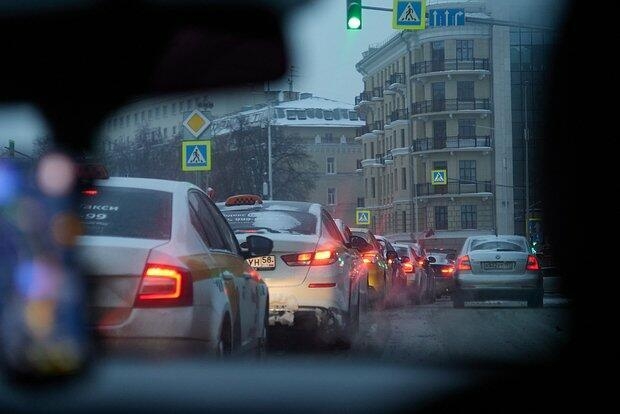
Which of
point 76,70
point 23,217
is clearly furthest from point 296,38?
point 23,217

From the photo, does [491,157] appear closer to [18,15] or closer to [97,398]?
[18,15]

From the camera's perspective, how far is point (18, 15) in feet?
72.7

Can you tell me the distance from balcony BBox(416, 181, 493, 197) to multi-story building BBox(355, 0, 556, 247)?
2.7 inches

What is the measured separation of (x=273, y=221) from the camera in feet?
39.8

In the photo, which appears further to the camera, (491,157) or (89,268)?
(491,157)

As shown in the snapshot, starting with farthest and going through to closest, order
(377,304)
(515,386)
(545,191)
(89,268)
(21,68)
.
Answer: (545,191), (21,68), (377,304), (515,386), (89,268)

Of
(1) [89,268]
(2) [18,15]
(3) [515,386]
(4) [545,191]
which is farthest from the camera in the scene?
(4) [545,191]

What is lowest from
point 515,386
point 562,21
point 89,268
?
point 515,386

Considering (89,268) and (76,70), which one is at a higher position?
(76,70)

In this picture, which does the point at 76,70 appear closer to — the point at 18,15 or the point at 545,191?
the point at 18,15

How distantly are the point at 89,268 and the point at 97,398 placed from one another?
0.68 m

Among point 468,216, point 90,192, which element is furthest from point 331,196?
point 90,192

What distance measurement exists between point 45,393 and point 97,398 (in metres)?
0.27

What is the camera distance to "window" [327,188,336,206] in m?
86.0
